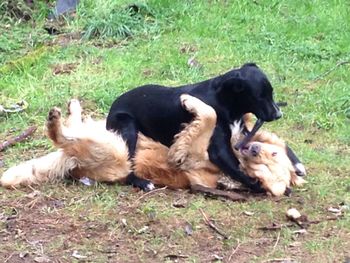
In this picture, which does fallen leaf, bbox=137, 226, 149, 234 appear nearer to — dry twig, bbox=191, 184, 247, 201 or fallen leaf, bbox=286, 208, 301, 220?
dry twig, bbox=191, 184, 247, 201

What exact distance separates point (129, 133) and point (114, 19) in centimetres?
390

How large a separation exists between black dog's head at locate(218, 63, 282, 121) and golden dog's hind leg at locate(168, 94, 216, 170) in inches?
6.9

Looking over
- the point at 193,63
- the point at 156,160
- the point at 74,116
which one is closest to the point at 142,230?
the point at 156,160

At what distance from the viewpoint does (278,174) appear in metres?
5.51

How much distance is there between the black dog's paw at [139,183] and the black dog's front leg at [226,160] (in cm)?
44

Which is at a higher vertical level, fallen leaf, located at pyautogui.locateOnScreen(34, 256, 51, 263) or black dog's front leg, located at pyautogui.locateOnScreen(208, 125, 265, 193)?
black dog's front leg, located at pyautogui.locateOnScreen(208, 125, 265, 193)

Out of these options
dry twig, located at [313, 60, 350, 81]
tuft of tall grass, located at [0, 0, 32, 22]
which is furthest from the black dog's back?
tuft of tall grass, located at [0, 0, 32, 22]

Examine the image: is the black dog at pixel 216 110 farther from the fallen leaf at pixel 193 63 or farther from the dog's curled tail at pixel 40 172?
the fallen leaf at pixel 193 63

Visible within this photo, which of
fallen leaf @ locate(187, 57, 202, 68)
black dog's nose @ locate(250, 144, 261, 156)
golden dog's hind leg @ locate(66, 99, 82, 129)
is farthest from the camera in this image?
fallen leaf @ locate(187, 57, 202, 68)

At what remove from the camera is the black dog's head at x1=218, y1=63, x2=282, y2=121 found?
5.48 meters

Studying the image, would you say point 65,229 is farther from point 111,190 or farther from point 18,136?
point 18,136

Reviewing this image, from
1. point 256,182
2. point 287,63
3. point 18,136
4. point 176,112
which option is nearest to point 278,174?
point 256,182

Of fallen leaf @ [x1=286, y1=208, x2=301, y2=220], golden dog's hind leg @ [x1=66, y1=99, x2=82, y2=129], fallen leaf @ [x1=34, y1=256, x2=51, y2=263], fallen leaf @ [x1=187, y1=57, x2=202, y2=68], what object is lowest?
fallen leaf @ [x1=187, y1=57, x2=202, y2=68]

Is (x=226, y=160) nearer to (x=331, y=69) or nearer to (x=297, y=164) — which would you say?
(x=297, y=164)
